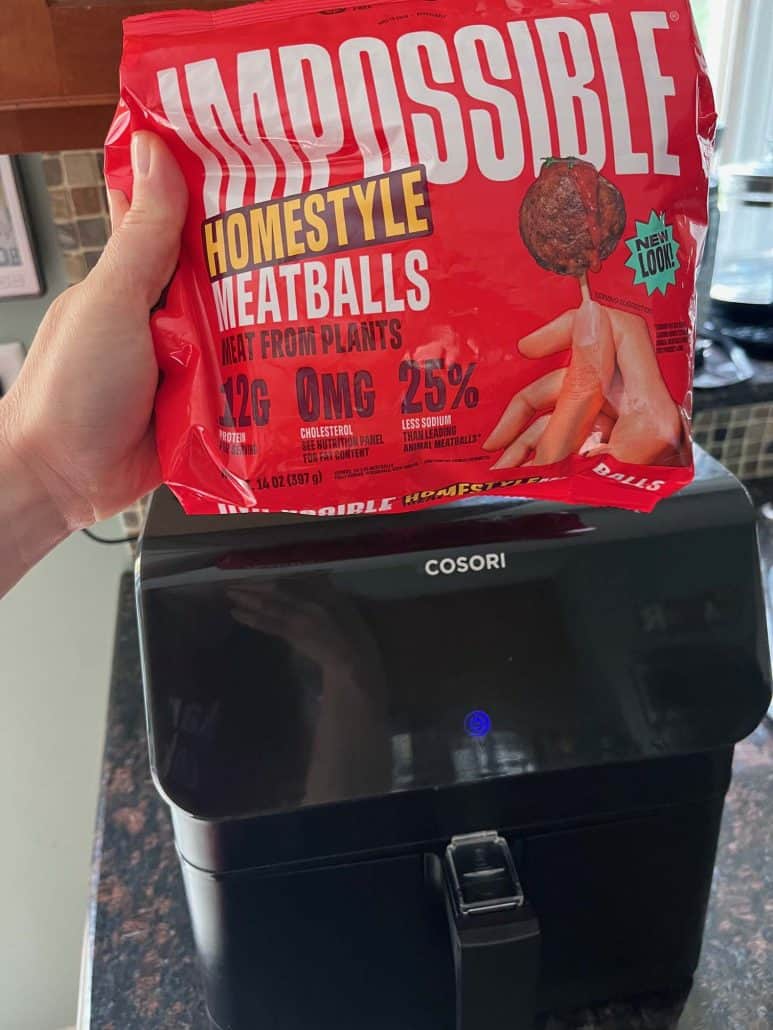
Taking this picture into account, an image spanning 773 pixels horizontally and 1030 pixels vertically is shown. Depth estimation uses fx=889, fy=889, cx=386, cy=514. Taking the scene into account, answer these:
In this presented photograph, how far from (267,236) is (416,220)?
0.07 meters

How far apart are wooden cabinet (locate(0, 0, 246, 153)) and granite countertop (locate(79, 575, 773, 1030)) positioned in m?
0.54

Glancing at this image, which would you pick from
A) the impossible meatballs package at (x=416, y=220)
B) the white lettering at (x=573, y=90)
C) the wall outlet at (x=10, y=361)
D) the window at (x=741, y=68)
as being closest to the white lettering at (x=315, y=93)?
the impossible meatballs package at (x=416, y=220)

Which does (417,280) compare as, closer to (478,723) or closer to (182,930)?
(478,723)

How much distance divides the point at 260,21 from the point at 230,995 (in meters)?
0.54

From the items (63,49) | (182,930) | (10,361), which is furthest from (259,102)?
(10,361)

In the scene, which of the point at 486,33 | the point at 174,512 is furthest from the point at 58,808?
the point at 486,33

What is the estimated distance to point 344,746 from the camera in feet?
1.55

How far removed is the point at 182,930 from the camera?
0.64 m

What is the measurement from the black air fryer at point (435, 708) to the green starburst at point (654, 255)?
0.39ft

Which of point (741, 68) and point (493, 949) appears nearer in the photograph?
point (493, 949)

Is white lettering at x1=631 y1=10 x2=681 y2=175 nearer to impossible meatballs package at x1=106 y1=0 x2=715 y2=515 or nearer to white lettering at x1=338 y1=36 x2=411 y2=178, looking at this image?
impossible meatballs package at x1=106 y1=0 x2=715 y2=515

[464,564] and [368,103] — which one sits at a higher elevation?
[368,103]

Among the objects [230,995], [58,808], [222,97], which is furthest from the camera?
[58,808]

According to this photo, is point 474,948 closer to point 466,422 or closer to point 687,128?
point 466,422
